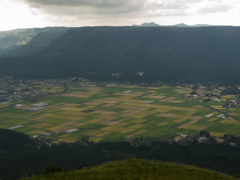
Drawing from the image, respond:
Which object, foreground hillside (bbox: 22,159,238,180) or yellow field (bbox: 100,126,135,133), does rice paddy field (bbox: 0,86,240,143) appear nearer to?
yellow field (bbox: 100,126,135,133)

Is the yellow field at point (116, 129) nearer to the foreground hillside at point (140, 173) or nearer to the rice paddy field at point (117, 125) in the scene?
the rice paddy field at point (117, 125)

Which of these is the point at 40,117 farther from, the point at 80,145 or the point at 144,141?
the point at 144,141

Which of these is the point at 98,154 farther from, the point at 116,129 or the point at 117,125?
the point at 117,125

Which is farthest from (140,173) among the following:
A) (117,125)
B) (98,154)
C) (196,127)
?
(117,125)

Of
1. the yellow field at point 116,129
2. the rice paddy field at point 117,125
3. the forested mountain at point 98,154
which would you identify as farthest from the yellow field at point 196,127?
the yellow field at point 116,129

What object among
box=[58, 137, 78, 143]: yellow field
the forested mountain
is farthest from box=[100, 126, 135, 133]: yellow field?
box=[58, 137, 78, 143]: yellow field


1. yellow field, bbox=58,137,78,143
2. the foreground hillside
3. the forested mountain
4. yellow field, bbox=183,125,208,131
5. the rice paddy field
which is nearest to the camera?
the foreground hillside

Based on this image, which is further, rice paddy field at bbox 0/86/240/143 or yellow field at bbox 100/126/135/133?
yellow field at bbox 100/126/135/133

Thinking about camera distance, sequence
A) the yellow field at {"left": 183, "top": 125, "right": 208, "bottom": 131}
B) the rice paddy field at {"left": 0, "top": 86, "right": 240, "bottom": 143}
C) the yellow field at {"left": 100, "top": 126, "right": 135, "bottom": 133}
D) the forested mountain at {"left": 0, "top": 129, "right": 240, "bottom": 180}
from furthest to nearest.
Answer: the yellow field at {"left": 183, "top": 125, "right": 208, "bottom": 131}, the yellow field at {"left": 100, "top": 126, "right": 135, "bottom": 133}, the rice paddy field at {"left": 0, "top": 86, "right": 240, "bottom": 143}, the forested mountain at {"left": 0, "top": 129, "right": 240, "bottom": 180}

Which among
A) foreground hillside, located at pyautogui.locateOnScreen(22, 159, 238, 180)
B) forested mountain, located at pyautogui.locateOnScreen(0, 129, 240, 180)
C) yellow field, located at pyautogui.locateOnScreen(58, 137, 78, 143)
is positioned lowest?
yellow field, located at pyautogui.locateOnScreen(58, 137, 78, 143)

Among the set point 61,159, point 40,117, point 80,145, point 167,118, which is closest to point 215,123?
point 167,118
